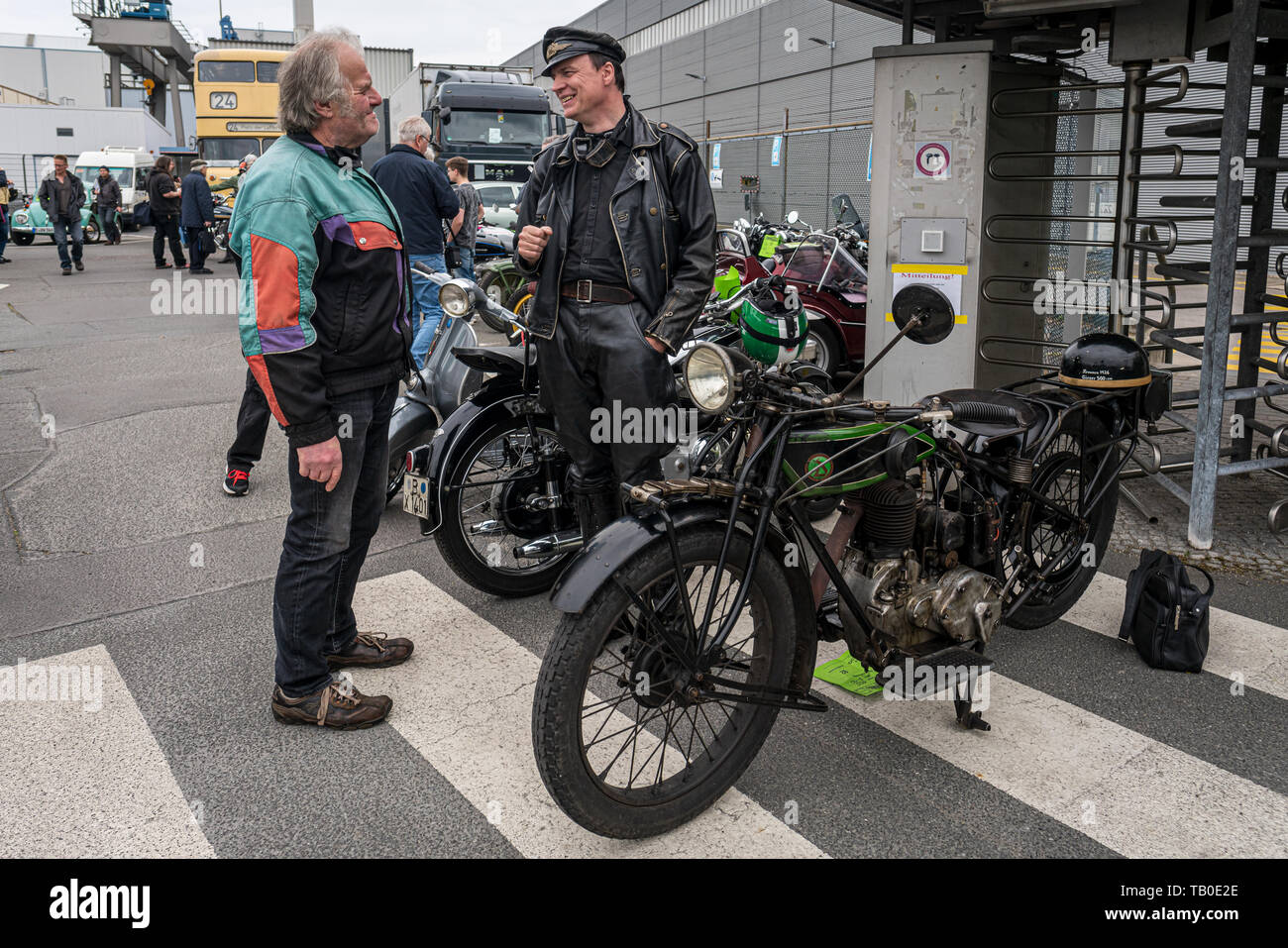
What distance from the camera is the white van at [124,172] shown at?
34.0 m

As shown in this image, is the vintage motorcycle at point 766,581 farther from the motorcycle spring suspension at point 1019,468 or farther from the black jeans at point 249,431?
the black jeans at point 249,431

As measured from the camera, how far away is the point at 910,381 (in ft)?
24.5

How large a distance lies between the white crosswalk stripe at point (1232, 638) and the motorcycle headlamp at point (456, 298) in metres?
2.98

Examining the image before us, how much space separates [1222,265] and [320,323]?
451 cm

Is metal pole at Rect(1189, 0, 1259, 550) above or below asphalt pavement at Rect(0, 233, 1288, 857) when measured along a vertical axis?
above

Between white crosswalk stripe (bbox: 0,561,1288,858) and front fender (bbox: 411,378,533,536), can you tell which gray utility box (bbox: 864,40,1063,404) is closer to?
front fender (bbox: 411,378,533,536)

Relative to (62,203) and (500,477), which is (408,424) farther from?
(62,203)

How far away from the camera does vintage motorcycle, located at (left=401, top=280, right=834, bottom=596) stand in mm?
4602

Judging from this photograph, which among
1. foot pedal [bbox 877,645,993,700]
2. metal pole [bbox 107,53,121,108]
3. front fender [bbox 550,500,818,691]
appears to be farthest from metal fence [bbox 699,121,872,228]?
metal pole [bbox 107,53,121,108]

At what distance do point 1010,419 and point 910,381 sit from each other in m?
3.74

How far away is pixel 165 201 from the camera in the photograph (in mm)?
19391

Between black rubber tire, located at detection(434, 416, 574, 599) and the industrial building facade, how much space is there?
16543 mm

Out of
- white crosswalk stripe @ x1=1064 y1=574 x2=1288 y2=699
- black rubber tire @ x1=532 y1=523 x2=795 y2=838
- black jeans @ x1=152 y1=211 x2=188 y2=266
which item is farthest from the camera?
black jeans @ x1=152 y1=211 x2=188 y2=266
